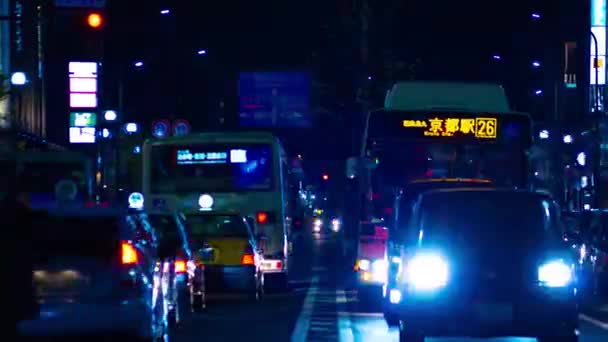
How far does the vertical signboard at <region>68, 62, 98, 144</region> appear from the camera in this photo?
39281 mm

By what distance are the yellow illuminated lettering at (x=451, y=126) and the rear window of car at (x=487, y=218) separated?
8.94 m

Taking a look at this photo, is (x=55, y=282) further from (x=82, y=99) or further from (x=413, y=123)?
(x=82, y=99)

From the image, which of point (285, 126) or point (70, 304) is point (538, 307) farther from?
point (285, 126)

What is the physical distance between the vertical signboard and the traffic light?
568 inches

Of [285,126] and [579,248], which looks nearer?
[579,248]

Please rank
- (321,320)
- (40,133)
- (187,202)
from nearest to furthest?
(321,320) → (187,202) → (40,133)

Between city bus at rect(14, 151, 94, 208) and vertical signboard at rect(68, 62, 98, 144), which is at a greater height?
vertical signboard at rect(68, 62, 98, 144)

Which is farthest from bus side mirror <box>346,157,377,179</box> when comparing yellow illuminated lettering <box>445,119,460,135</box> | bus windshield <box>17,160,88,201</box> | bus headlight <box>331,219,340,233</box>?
bus headlight <box>331,219,340,233</box>

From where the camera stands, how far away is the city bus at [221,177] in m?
31.1

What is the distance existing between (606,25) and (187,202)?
45.4 metres

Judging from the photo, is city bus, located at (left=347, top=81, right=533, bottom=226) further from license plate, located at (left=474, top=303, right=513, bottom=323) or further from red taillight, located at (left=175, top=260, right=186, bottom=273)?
license plate, located at (left=474, top=303, right=513, bottom=323)

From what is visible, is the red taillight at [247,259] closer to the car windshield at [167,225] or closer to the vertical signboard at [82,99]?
the car windshield at [167,225]

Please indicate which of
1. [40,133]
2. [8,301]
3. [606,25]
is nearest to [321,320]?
[8,301]

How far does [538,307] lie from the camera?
13.8 metres
